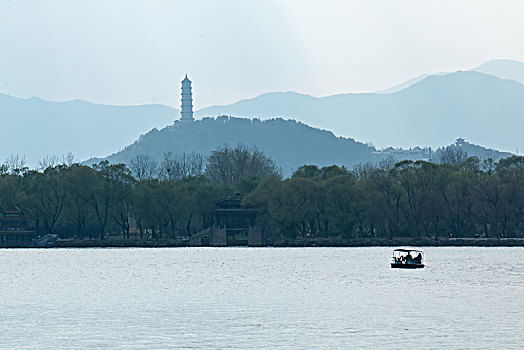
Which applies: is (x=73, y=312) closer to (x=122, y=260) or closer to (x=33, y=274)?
(x=33, y=274)

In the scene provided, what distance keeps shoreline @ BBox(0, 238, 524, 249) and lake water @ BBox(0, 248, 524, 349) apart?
1206 inches

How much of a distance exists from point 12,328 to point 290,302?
15663 mm

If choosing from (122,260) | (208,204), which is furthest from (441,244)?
(122,260)

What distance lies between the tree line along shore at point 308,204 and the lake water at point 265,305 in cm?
3299

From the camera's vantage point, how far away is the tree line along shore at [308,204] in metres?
122

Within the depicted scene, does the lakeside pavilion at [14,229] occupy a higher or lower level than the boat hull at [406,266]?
higher

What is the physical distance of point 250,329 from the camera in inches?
1674

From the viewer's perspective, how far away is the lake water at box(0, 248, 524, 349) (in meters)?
39.5

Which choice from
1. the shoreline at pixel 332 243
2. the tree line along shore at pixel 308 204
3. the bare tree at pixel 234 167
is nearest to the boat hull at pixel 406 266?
the shoreline at pixel 332 243

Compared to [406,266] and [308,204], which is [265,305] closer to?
[406,266]

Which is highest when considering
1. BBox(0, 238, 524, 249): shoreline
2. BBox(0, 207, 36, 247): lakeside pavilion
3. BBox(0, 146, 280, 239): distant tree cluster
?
BBox(0, 146, 280, 239): distant tree cluster

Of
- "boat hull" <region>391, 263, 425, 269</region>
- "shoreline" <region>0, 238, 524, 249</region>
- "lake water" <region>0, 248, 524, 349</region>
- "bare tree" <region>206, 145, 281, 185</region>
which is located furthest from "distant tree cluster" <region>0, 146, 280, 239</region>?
"boat hull" <region>391, 263, 425, 269</region>

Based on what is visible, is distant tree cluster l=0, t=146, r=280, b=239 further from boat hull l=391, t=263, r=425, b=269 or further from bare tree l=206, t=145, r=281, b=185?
boat hull l=391, t=263, r=425, b=269

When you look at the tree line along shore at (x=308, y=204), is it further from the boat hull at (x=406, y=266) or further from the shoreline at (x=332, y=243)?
the boat hull at (x=406, y=266)
